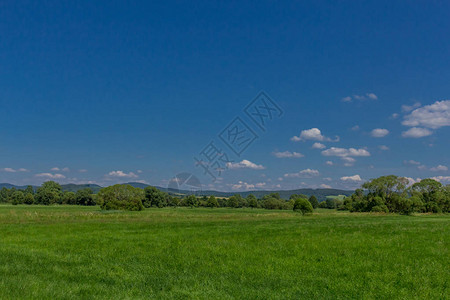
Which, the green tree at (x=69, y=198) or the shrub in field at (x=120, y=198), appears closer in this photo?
the shrub in field at (x=120, y=198)

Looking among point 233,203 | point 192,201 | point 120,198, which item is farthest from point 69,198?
point 233,203

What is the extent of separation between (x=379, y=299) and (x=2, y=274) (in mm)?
11742

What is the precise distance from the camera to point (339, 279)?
9.17 m

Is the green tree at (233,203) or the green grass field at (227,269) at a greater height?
the green grass field at (227,269)

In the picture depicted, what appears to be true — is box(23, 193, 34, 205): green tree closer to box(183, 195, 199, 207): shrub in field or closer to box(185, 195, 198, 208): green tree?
box(183, 195, 199, 207): shrub in field

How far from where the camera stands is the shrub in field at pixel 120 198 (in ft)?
251

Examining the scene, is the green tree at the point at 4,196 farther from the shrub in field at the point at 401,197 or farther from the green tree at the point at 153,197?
the shrub in field at the point at 401,197

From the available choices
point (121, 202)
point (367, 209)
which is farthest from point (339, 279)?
point (367, 209)

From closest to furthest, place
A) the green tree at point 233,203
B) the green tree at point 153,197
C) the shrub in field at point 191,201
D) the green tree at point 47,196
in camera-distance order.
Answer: the green tree at point 153,197 → the shrub in field at point 191,201 → the green tree at point 47,196 → the green tree at point 233,203

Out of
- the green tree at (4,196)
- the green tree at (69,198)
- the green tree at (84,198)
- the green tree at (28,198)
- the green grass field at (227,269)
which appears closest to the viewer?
the green grass field at (227,269)

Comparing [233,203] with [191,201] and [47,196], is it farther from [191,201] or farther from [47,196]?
A: [47,196]

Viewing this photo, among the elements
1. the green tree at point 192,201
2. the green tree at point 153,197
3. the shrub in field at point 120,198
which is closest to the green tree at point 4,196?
the green tree at point 153,197

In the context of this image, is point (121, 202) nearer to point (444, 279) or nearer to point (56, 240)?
point (56, 240)

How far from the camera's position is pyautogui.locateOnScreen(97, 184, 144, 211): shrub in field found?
76.6 metres
